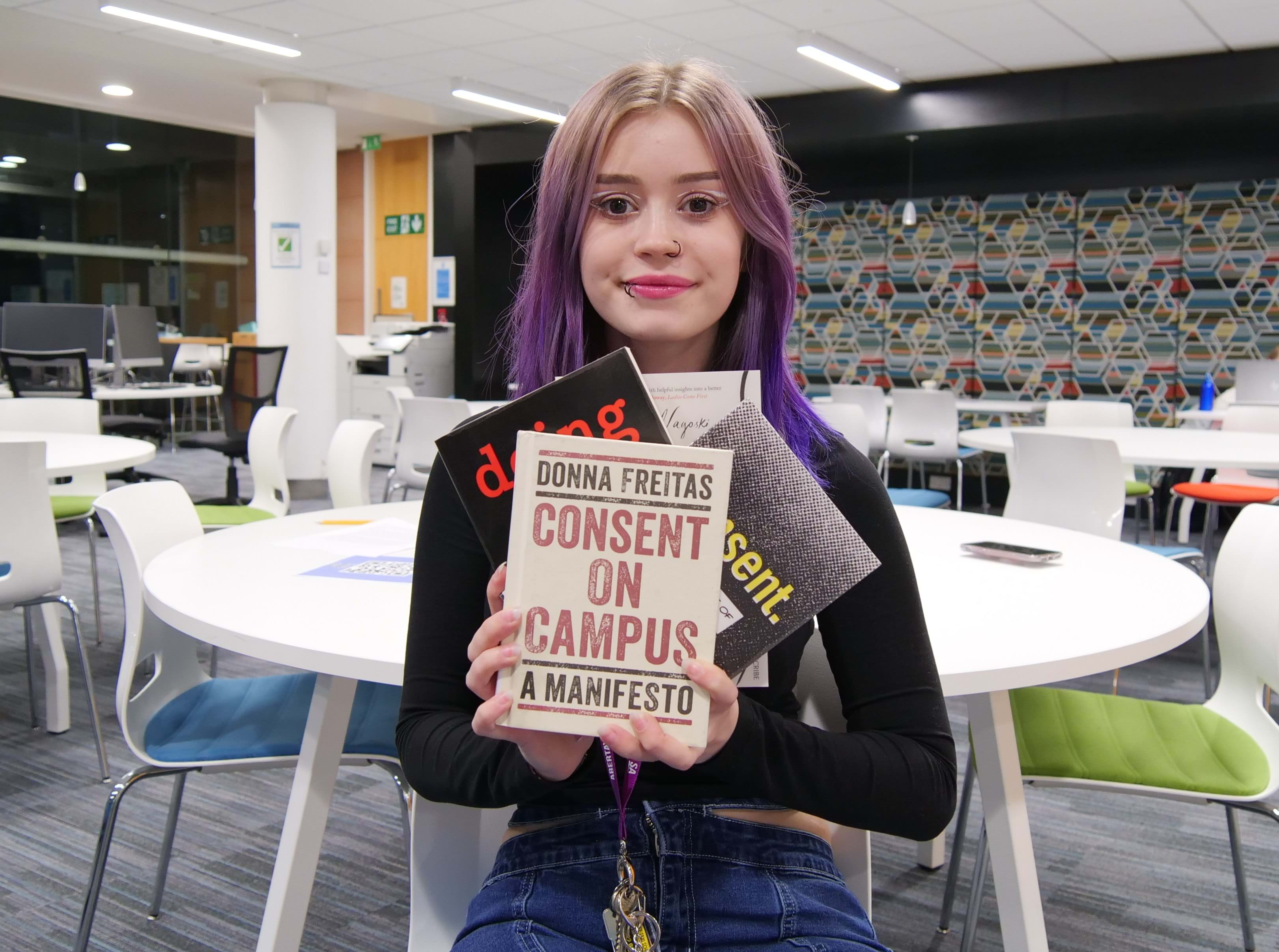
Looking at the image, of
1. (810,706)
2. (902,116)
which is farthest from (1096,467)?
(902,116)

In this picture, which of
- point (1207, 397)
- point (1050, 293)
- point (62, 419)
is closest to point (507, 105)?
point (1050, 293)

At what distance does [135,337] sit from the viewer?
23.7 ft

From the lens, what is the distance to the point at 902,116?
6.94 m

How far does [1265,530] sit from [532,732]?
4.47 ft

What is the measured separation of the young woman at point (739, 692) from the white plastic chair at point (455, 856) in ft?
0.45

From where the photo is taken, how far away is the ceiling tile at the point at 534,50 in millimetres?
6027

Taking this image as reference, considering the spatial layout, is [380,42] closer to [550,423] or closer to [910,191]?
[910,191]

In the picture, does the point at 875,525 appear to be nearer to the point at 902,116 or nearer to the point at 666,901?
the point at 666,901

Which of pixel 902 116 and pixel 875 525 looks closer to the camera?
pixel 875 525

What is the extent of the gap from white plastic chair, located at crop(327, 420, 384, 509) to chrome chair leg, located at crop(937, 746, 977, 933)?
5.89 ft

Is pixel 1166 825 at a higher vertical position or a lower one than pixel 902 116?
lower

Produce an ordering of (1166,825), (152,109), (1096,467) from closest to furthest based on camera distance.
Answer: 1. (1166,825)
2. (1096,467)
3. (152,109)

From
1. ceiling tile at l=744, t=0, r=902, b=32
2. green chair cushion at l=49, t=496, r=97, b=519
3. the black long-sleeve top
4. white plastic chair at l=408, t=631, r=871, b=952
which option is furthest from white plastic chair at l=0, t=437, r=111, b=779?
ceiling tile at l=744, t=0, r=902, b=32

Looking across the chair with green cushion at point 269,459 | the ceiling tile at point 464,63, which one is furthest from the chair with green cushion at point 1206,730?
the ceiling tile at point 464,63
